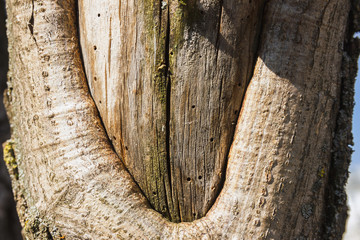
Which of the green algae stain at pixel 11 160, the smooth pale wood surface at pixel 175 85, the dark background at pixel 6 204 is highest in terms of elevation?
the smooth pale wood surface at pixel 175 85

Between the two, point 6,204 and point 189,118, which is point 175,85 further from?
point 6,204

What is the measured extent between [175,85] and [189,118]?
0.56 ft

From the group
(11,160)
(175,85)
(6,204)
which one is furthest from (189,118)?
(6,204)

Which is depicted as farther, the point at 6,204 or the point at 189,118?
the point at 6,204

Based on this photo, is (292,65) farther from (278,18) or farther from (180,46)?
(180,46)

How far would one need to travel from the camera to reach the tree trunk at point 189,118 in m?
1.45

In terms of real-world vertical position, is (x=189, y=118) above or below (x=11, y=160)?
above

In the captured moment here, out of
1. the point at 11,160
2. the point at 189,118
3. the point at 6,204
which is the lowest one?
the point at 6,204

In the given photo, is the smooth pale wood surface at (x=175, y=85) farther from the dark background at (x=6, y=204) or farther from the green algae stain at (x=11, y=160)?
the dark background at (x=6, y=204)

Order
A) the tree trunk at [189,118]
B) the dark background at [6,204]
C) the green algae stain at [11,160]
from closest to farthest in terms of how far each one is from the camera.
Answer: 1. the tree trunk at [189,118]
2. the green algae stain at [11,160]
3. the dark background at [6,204]

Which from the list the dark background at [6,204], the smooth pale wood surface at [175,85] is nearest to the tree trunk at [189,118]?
the smooth pale wood surface at [175,85]

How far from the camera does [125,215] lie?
4.93 ft

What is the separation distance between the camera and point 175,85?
153 centimetres

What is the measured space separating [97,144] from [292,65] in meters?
1.00
